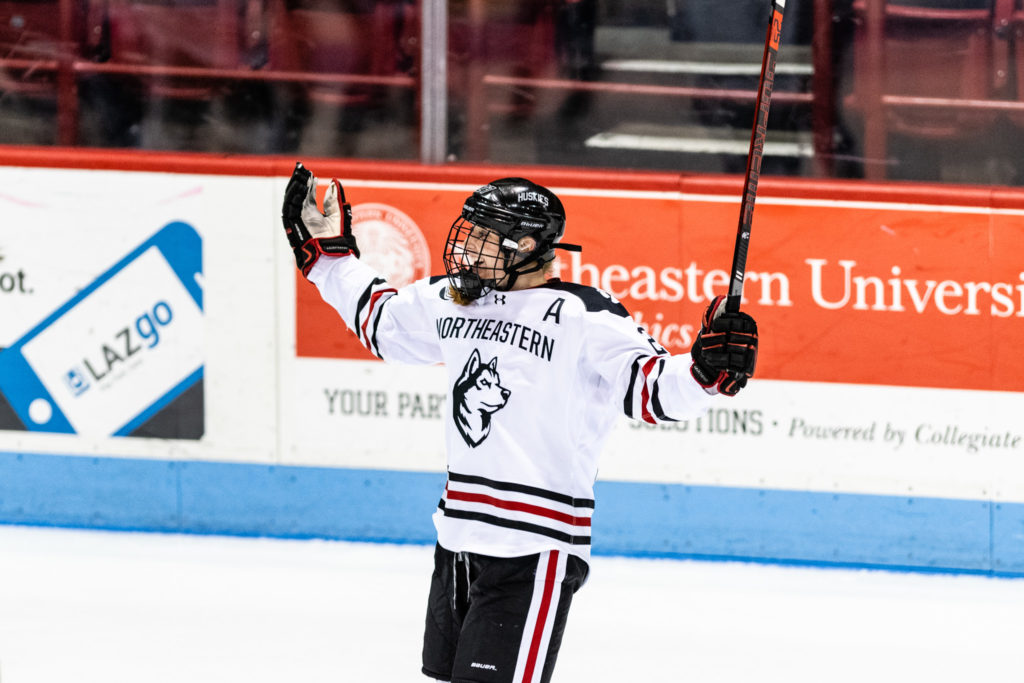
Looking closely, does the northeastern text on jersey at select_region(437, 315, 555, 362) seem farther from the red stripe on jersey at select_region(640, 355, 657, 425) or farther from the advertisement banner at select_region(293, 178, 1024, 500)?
the advertisement banner at select_region(293, 178, 1024, 500)

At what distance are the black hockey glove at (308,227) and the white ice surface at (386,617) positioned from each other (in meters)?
1.31

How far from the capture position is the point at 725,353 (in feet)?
6.52

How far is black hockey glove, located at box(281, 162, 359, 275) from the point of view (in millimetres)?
2480

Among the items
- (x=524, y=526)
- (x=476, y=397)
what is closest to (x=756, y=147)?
(x=476, y=397)

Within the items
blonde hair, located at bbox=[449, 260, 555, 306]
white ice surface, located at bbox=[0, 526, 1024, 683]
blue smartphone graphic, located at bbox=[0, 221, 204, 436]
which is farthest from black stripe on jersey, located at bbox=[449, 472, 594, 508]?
blue smartphone graphic, located at bbox=[0, 221, 204, 436]

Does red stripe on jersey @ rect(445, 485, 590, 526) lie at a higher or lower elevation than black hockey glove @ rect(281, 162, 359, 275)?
lower

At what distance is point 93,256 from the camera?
445 cm

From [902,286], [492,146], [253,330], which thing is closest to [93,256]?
[253,330]

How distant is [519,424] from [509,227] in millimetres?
346

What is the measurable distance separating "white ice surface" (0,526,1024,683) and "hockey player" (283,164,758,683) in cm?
119

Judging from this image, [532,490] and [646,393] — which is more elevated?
[646,393]

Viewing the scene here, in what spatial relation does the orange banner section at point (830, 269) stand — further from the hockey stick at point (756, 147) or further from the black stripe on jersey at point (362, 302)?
the hockey stick at point (756, 147)

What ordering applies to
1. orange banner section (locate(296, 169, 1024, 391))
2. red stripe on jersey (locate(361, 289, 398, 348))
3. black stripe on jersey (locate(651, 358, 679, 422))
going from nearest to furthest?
1. black stripe on jersey (locate(651, 358, 679, 422))
2. red stripe on jersey (locate(361, 289, 398, 348))
3. orange banner section (locate(296, 169, 1024, 391))

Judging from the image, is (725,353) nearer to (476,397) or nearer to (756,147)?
(756,147)
